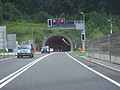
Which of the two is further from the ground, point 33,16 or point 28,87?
point 33,16

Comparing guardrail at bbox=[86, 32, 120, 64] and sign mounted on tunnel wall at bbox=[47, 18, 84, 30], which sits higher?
sign mounted on tunnel wall at bbox=[47, 18, 84, 30]

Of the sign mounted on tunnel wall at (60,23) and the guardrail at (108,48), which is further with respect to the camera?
the sign mounted on tunnel wall at (60,23)

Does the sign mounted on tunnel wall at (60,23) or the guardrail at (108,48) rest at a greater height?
the sign mounted on tunnel wall at (60,23)

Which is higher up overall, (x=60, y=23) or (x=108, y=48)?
(x=60, y=23)

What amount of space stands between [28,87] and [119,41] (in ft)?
37.3

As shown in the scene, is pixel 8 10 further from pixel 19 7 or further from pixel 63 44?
pixel 63 44

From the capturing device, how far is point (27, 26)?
9425 centimetres

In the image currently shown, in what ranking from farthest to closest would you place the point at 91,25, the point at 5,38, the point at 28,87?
the point at 91,25 < the point at 5,38 < the point at 28,87

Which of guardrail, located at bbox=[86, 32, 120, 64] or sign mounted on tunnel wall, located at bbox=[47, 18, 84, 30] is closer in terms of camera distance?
guardrail, located at bbox=[86, 32, 120, 64]

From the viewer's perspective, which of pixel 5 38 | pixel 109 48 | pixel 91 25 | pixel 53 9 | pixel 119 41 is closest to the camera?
pixel 119 41

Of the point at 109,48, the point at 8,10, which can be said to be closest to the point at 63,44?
the point at 8,10

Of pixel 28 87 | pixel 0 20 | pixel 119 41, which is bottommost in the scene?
pixel 28 87

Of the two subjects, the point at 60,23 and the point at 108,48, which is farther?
the point at 60,23

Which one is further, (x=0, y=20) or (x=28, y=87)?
(x=0, y=20)
